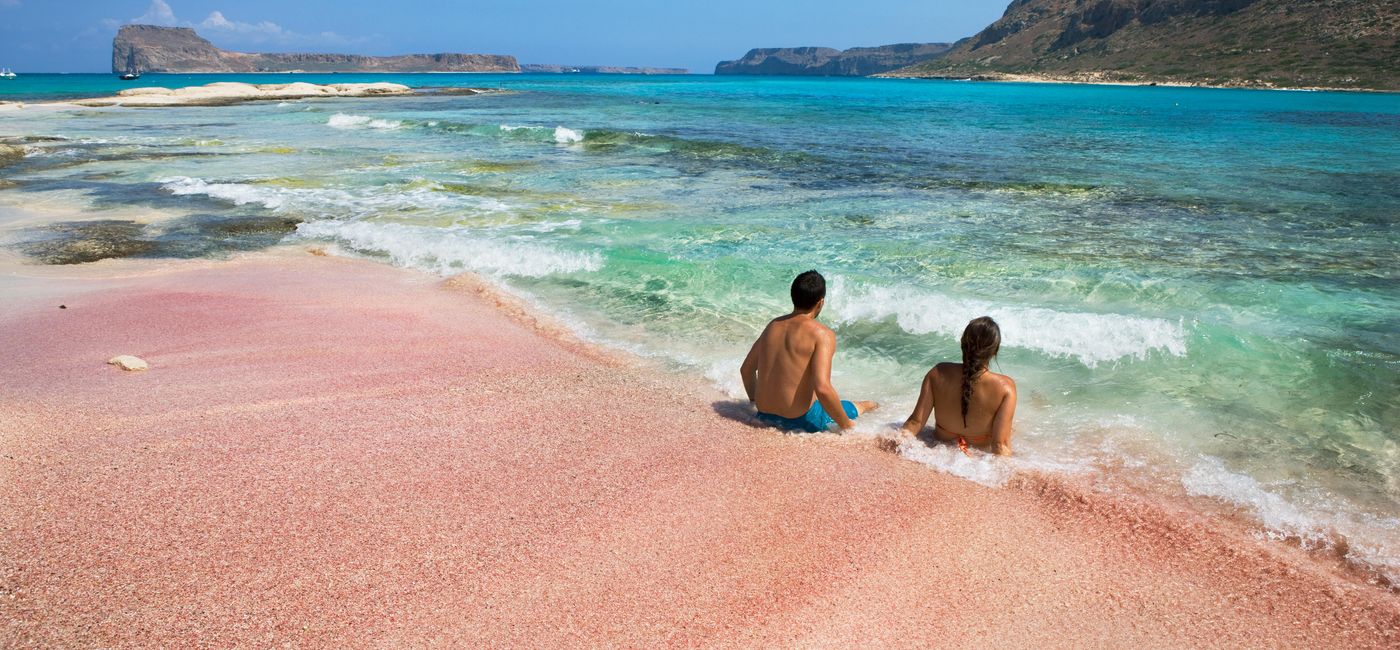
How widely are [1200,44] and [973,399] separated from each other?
118229mm

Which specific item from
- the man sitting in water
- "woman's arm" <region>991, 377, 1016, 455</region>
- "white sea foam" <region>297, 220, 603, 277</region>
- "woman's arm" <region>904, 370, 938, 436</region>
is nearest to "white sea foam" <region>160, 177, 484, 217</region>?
"white sea foam" <region>297, 220, 603, 277</region>

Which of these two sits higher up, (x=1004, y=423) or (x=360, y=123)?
(x=360, y=123)

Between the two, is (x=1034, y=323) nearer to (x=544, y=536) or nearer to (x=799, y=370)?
(x=799, y=370)

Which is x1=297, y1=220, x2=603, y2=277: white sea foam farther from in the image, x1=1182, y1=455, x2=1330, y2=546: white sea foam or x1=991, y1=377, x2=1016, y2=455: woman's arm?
x1=1182, y1=455, x2=1330, y2=546: white sea foam

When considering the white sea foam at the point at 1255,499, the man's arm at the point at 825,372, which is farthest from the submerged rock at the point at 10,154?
the white sea foam at the point at 1255,499

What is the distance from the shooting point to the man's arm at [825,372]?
464 cm

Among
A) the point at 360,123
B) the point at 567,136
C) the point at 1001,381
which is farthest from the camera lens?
the point at 360,123

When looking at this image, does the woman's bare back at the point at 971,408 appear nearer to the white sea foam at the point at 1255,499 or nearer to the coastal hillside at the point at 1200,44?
the white sea foam at the point at 1255,499

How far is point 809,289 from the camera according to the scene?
15.1ft

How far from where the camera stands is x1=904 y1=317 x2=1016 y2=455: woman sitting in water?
14.6ft

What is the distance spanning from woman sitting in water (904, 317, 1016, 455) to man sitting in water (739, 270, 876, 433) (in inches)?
21.0

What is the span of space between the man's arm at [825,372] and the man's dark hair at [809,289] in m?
0.21

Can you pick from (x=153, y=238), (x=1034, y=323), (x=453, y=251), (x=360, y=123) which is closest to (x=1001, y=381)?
(x=1034, y=323)

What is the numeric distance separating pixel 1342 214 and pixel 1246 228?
268 centimetres
